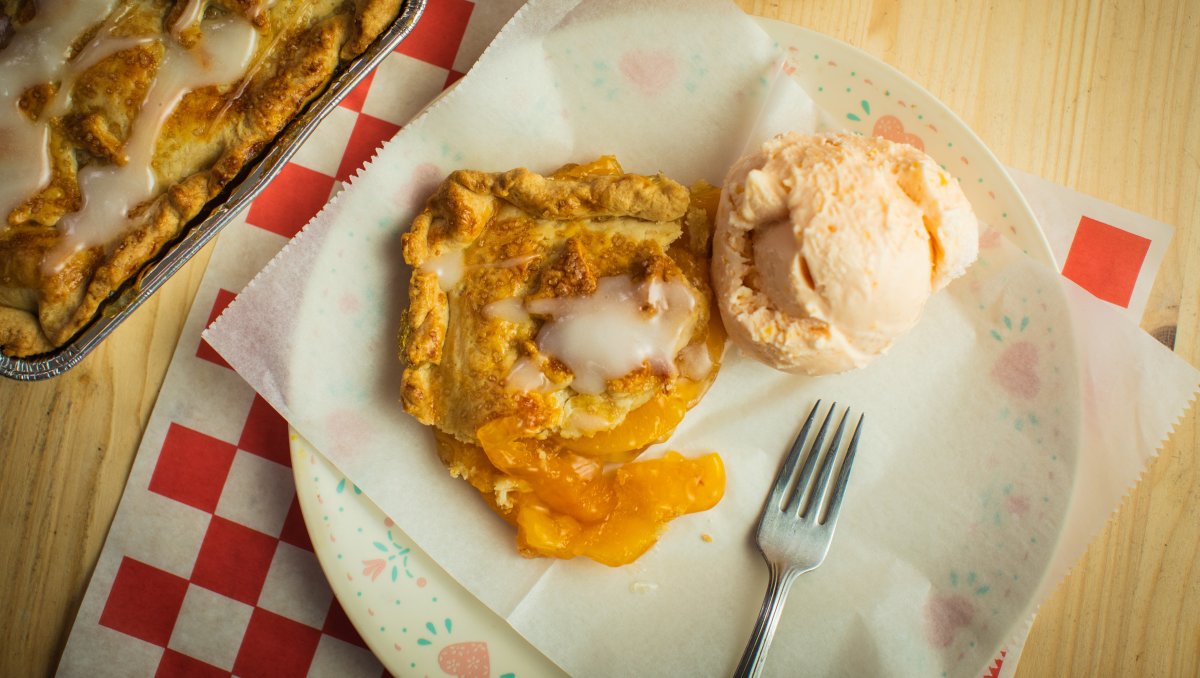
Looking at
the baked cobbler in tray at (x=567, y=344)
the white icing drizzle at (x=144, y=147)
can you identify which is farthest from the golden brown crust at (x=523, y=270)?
the white icing drizzle at (x=144, y=147)

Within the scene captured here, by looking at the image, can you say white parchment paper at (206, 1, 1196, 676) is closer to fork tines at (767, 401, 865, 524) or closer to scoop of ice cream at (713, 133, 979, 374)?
fork tines at (767, 401, 865, 524)

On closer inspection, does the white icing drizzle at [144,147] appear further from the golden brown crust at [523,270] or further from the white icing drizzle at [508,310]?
the white icing drizzle at [508,310]

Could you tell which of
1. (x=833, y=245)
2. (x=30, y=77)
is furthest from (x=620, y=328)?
(x=30, y=77)

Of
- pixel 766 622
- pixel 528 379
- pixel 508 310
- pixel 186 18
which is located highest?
pixel 186 18

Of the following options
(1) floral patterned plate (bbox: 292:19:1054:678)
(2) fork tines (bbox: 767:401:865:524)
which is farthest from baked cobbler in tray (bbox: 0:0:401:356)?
(2) fork tines (bbox: 767:401:865:524)

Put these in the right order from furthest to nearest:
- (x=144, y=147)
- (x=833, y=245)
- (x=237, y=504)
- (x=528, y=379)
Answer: (x=237, y=504) < (x=528, y=379) < (x=144, y=147) < (x=833, y=245)

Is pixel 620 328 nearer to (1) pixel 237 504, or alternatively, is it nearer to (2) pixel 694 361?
(2) pixel 694 361

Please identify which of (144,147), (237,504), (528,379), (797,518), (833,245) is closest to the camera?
(833,245)
